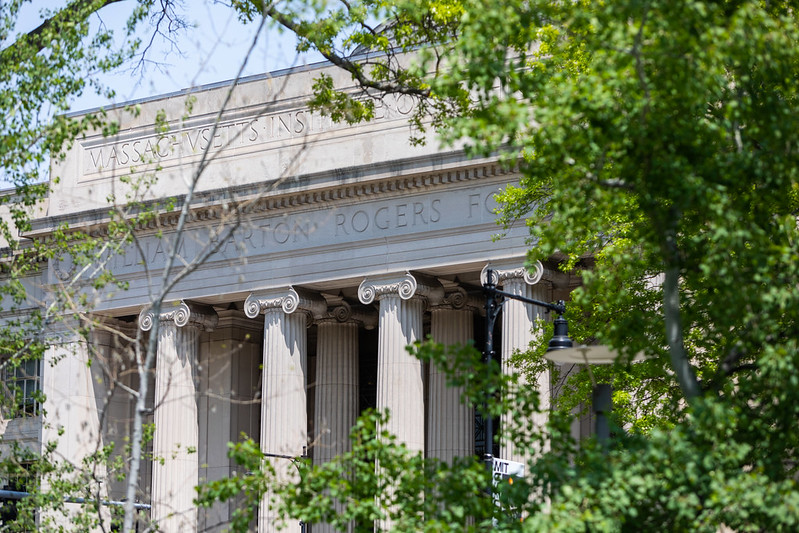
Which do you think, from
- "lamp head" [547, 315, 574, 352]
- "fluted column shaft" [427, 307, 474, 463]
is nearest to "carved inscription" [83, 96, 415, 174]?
"fluted column shaft" [427, 307, 474, 463]

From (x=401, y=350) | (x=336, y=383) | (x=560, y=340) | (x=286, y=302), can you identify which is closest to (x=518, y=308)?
(x=401, y=350)

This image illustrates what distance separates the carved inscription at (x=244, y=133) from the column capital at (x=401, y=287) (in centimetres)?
488

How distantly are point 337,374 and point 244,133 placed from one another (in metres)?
8.34

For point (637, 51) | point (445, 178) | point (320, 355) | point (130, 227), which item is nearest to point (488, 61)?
point (637, 51)

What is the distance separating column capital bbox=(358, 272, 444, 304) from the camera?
1607 inches

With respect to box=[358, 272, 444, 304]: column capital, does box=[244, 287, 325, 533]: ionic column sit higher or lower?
lower

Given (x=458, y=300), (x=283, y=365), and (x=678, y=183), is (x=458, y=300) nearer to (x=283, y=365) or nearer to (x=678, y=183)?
(x=283, y=365)

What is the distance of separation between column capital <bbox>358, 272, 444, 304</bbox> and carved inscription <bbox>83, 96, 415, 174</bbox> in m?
4.88

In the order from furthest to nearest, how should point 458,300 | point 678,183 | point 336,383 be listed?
point 336,383, point 458,300, point 678,183

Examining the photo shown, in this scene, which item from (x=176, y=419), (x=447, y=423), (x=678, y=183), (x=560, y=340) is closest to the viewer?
(x=678, y=183)

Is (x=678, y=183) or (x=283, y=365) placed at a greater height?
(x=283, y=365)

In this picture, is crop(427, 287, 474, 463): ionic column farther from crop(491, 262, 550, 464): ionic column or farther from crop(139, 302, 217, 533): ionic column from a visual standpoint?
crop(139, 302, 217, 533): ionic column

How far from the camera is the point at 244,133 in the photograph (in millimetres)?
44875

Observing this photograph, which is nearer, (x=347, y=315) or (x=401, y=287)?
(x=401, y=287)
